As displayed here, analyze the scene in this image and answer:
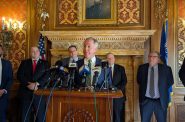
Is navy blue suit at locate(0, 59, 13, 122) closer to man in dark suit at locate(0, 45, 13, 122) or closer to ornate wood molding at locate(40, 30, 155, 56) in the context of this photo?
man in dark suit at locate(0, 45, 13, 122)

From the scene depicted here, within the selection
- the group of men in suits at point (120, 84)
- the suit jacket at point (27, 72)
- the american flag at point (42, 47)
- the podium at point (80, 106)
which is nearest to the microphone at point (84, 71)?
the podium at point (80, 106)

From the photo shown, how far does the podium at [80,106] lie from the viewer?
7.11 feet

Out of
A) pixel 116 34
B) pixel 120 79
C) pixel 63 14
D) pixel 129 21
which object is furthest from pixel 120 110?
pixel 63 14

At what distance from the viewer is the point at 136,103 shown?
219 inches

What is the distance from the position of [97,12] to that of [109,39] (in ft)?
2.11

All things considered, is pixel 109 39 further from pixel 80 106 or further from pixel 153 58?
pixel 80 106

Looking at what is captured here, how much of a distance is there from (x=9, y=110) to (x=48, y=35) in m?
1.77

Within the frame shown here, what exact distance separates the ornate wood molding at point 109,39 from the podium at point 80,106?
3366mm

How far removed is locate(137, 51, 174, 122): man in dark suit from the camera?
4672 millimetres

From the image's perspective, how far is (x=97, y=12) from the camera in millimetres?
5785

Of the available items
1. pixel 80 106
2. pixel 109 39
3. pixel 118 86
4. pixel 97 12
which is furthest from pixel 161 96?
pixel 80 106

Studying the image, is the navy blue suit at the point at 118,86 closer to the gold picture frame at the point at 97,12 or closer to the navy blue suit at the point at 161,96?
the navy blue suit at the point at 161,96

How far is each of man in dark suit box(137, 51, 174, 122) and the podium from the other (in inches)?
103

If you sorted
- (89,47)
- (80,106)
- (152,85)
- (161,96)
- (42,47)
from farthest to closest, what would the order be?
(42,47) → (152,85) → (161,96) → (89,47) → (80,106)
